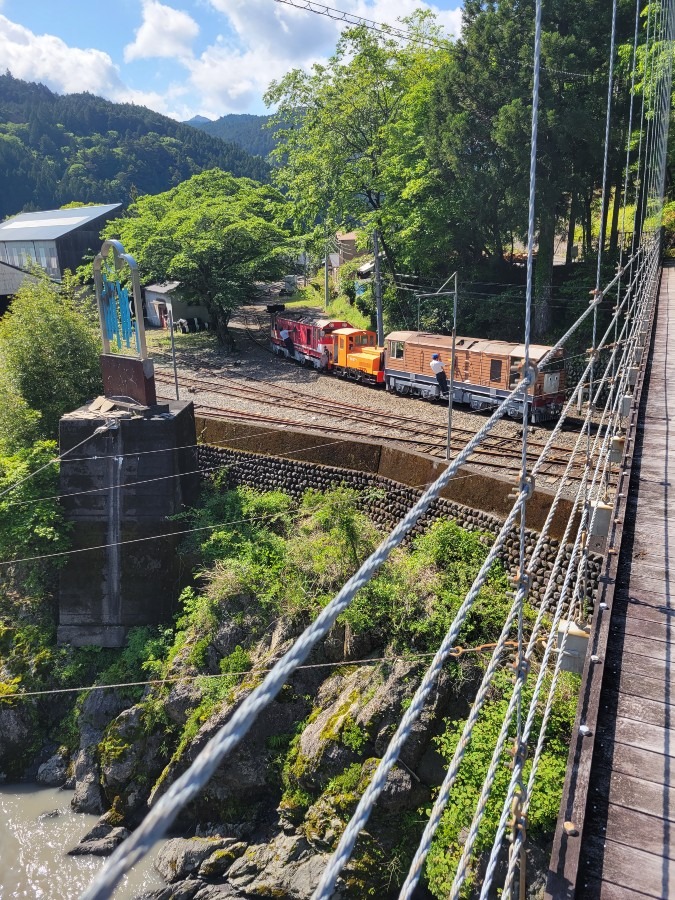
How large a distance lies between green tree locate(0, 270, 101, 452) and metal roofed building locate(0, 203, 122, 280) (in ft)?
73.9

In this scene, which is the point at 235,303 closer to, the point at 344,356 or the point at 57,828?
the point at 344,356

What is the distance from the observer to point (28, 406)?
16.7m

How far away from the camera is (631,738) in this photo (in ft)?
9.54

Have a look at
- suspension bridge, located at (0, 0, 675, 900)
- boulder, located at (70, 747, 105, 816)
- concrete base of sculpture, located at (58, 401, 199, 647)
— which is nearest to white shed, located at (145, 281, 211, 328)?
concrete base of sculpture, located at (58, 401, 199, 647)

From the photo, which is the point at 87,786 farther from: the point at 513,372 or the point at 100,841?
the point at 513,372

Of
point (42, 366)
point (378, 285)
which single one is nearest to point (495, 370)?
point (378, 285)

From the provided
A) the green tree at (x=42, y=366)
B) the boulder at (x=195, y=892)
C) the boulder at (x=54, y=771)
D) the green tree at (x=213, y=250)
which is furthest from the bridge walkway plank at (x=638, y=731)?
the green tree at (x=213, y=250)

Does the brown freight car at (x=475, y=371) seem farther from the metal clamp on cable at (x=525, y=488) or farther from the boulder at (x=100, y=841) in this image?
the metal clamp on cable at (x=525, y=488)

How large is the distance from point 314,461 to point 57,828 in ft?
28.0

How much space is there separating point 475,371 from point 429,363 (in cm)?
165

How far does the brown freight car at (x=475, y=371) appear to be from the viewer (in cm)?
1658

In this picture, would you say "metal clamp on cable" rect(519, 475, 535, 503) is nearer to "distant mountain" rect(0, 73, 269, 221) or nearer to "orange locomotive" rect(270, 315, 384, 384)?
"orange locomotive" rect(270, 315, 384, 384)

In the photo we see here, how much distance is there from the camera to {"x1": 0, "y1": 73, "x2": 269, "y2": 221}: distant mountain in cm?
9375

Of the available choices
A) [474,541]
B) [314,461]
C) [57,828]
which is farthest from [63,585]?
[474,541]
